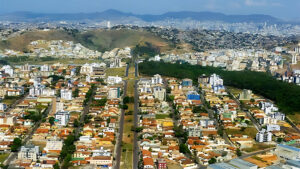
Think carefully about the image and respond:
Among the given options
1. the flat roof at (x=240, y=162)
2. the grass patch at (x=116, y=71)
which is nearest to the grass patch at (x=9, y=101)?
the grass patch at (x=116, y=71)

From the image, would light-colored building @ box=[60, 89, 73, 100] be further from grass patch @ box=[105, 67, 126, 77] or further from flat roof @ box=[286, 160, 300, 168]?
flat roof @ box=[286, 160, 300, 168]

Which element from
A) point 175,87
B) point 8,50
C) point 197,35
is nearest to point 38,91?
point 175,87

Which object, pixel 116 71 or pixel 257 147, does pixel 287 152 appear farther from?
pixel 116 71

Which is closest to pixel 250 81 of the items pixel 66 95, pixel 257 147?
pixel 257 147

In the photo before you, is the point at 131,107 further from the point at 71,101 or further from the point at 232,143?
the point at 232,143

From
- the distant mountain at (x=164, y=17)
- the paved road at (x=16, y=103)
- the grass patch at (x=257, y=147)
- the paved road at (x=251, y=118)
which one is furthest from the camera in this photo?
the distant mountain at (x=164, y=17)

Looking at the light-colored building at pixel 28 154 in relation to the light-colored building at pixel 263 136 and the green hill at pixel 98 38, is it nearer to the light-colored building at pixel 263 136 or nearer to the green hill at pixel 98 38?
the light-colored building at pixel 263 136
